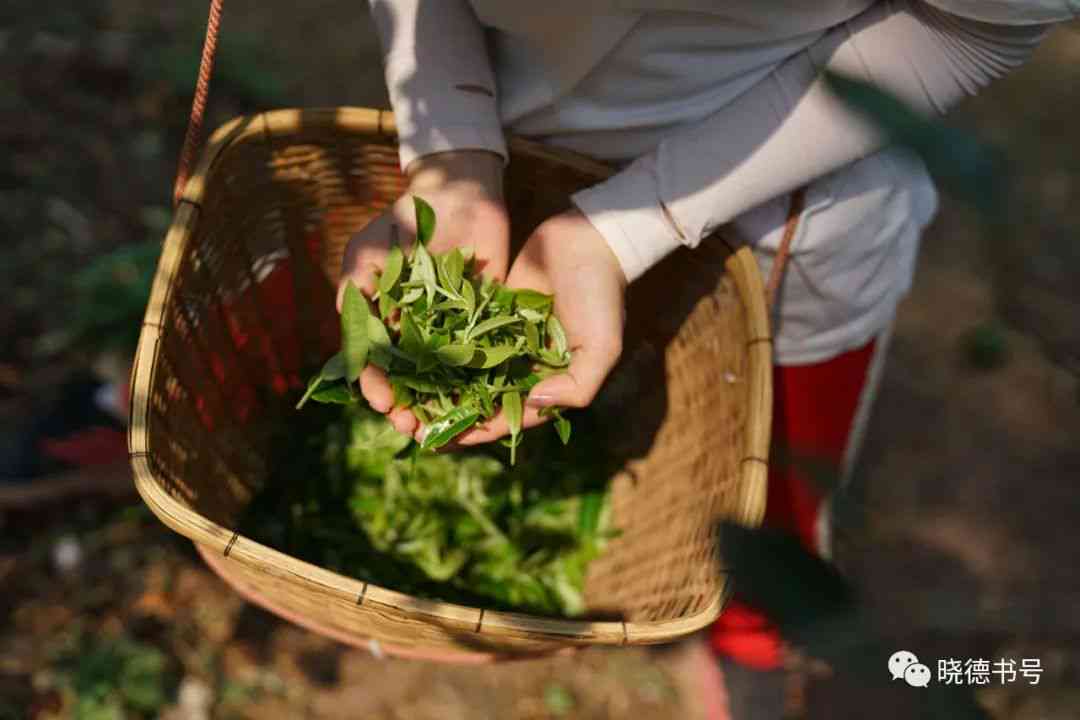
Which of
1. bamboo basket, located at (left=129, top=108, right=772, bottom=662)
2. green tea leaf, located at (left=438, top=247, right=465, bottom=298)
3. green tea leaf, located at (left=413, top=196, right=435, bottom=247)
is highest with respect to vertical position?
green tea leaf, located at (left=413, top=196, right=435, bottom=247)

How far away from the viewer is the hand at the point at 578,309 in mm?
1150

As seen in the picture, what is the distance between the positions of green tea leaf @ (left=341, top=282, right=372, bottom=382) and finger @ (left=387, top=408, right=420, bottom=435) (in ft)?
0.20

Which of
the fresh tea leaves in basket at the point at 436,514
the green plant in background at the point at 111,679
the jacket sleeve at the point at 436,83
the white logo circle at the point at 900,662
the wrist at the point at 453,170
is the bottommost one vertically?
the green plant in background at the point at 111,679

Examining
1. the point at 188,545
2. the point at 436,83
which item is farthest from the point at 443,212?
the point at 188,545

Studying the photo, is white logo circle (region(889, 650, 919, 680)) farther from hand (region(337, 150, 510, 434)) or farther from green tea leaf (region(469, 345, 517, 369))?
hand (region(337, 150, 510, 434))

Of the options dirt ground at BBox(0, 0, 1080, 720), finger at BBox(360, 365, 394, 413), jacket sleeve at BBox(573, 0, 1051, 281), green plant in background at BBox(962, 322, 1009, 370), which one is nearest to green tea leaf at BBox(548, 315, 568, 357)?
jacket sleeve at BBox(573, 0, 1051, 281)

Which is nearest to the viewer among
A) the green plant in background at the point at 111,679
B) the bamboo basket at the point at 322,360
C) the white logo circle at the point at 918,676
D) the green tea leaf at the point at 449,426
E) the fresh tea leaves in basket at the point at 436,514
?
the white logo circle at the point at 918,676

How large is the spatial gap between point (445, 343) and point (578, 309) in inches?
6.4

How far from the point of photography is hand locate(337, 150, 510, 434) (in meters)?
1.21

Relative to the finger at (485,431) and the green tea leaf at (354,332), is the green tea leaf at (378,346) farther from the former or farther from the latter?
the finger at (485,431)

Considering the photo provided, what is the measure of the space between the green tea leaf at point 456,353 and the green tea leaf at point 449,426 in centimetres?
5

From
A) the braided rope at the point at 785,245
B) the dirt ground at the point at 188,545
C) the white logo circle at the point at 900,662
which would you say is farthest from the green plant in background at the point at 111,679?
the white logo circle at the point at 900,662

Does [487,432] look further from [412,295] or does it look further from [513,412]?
[412,295]

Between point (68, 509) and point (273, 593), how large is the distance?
2.88 ft
